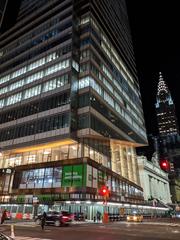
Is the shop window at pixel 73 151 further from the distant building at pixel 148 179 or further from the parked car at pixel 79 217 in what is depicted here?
the distant building at pixel 148 179

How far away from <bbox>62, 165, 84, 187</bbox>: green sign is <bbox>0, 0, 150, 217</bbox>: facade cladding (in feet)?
0.58

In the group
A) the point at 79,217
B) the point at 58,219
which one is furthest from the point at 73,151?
the point at 58,219

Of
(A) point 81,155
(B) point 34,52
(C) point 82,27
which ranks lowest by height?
(A) point 81,155

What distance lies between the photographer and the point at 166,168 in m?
14.9

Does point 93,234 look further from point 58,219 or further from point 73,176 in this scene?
point 73,176

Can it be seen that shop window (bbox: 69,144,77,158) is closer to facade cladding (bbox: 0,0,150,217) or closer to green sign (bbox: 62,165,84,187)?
facade cladding (bbox: 0,0,150,217)

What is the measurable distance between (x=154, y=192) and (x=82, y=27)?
71.5 meters

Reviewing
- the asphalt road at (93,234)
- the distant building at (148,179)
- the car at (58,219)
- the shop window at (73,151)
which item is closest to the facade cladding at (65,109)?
the shop window at (73,151)

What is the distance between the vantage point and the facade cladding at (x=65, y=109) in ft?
141

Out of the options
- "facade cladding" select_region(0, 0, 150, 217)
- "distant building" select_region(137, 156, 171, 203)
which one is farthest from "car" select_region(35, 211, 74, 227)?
"distant building" select_region(137, 156, 171, 203)

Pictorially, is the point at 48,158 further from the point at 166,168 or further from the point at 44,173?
the point at 166,168

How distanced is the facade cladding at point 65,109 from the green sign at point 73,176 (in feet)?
0.58

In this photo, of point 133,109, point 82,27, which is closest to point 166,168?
point 82,27

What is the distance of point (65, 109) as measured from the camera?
45.2 metres
